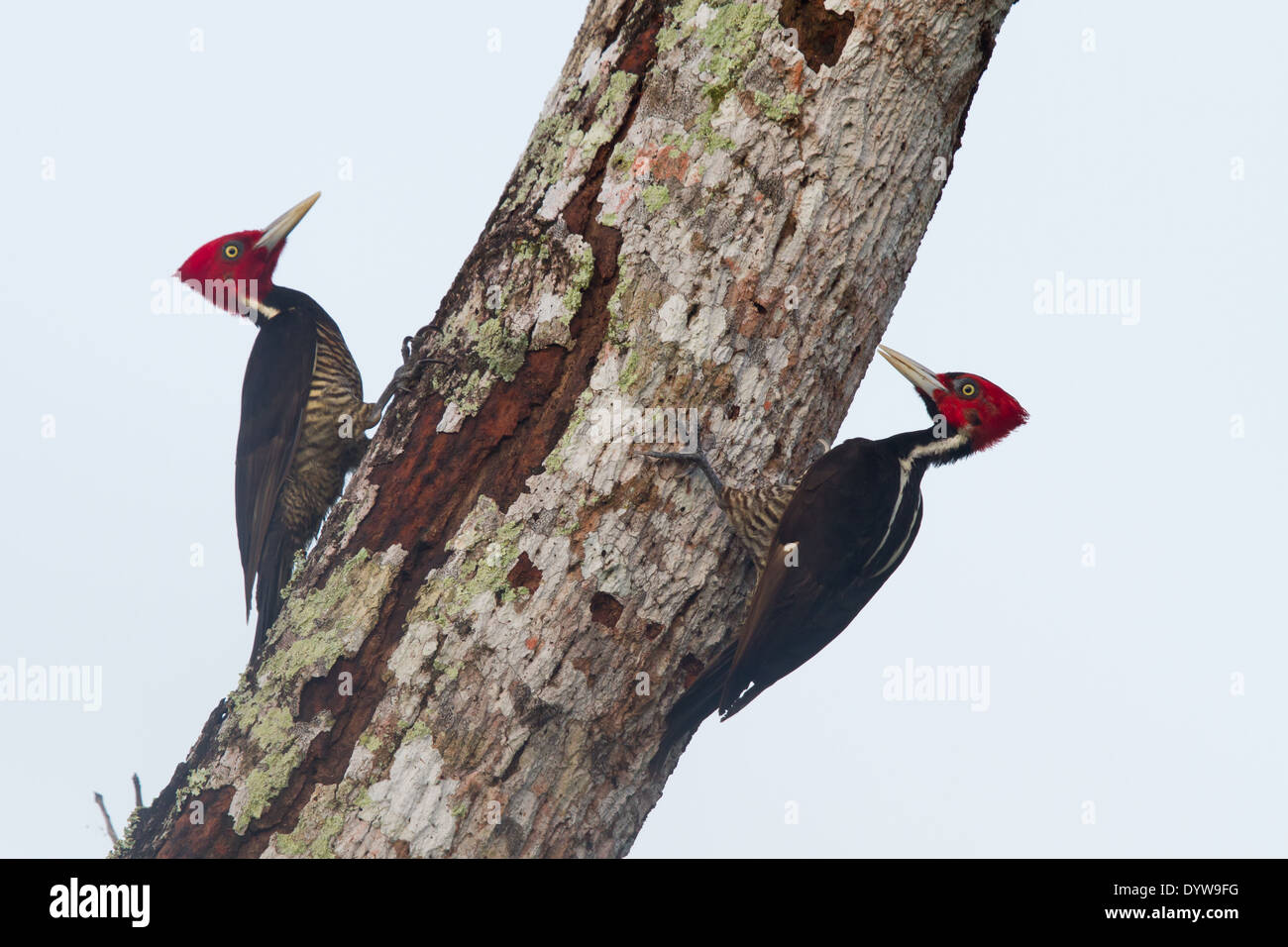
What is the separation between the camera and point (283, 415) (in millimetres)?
4184

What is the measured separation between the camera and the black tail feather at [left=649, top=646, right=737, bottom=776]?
257 cm

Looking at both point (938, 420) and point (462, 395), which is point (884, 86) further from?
point (938, 420)

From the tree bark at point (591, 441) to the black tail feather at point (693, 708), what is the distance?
0.34 feet

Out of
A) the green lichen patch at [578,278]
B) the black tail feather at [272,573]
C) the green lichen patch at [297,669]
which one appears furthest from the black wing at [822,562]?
the black tail feather at [272,573]

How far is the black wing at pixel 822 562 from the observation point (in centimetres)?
281

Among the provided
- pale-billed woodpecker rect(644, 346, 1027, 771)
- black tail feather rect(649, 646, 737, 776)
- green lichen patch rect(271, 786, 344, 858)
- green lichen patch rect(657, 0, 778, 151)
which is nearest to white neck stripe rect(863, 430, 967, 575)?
pale-billed woodpecker rect(644, 346, 1027, 771)

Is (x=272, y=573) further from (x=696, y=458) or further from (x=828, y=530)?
(x=696, y=458)

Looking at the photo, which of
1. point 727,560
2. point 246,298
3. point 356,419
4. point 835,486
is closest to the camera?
point 727,560

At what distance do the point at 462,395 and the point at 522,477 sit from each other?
26 centimetres

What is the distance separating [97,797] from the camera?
2596 millimetres

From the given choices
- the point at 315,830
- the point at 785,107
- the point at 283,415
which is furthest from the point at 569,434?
the point at 283,415

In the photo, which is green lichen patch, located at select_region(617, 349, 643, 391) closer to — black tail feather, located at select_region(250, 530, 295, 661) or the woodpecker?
the woodpecker

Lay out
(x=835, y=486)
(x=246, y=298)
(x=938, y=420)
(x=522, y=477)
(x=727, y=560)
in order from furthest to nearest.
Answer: (x=246, y=298) < (x=938, y=420) < (x=835, y=486) < (x=727, y=560) < (x=522, y=477)

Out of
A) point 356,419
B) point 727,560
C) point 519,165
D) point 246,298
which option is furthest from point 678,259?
point 246,298
